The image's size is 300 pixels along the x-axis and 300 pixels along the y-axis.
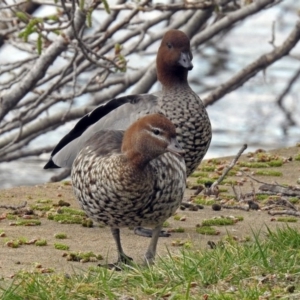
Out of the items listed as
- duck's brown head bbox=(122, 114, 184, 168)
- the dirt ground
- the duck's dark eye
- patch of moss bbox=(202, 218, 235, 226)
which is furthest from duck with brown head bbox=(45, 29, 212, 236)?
the duck's dark eye

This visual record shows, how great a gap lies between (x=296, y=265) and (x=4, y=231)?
2243 mm

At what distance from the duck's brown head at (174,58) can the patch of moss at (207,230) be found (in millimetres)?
1273

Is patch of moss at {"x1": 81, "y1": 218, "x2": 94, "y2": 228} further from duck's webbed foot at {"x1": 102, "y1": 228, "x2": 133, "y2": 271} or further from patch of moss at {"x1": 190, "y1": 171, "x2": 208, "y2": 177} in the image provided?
patch of moss at {"x1": 190, "y1": 171, "x2": 208, "y2": 177}

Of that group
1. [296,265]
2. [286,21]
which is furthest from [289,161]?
[286,21]

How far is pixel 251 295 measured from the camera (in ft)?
14.8

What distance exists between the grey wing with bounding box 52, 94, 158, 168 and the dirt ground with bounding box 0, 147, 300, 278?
45cm

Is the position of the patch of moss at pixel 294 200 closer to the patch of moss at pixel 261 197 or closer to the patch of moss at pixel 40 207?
the patch of moss at pixel 261 197

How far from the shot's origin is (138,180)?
5430 mm

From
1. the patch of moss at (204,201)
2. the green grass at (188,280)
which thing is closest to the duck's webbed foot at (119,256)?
the green grass at (188,280)

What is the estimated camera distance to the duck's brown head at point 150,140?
532 cm

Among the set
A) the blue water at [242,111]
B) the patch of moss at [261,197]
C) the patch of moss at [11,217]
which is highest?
the patch of moss at [11,217]

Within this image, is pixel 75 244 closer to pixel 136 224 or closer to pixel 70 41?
pixel 136 224

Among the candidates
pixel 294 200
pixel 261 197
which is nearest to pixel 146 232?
pixel 261 197

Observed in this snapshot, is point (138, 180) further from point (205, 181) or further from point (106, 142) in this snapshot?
point (205, 181)
